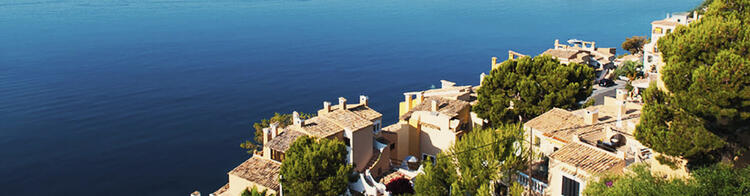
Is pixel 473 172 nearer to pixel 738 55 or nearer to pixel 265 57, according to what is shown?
pixel 738 55

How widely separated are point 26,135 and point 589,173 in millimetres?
51976

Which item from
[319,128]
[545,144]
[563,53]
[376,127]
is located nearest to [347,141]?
[319,128]

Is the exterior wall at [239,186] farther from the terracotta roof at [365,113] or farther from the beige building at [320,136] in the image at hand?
the terracotta roof at [365,113]

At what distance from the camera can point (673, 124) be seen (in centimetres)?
1747

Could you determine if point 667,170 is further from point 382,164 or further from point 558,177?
Result: point 382,164

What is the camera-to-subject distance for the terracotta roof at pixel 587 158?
2009 cm

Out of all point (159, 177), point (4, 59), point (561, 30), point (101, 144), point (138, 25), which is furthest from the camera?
point (138, 25)

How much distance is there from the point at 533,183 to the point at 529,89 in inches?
418

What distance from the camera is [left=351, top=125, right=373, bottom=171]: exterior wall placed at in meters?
27.8


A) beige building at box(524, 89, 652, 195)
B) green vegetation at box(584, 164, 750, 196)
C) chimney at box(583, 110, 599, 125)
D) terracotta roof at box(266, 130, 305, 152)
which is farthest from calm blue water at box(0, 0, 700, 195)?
green vegetation at box(584, 164, 750, 196)

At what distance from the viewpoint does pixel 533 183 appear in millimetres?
21500

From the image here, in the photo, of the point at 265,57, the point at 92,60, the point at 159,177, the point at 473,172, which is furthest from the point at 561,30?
the point at 473,172

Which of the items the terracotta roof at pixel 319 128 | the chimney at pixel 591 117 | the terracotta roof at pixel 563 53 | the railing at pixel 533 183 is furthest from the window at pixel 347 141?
the terracotta roof at pixel 563 53

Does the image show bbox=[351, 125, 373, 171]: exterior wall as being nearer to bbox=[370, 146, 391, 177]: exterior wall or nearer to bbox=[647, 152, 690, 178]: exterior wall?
bbox=[370, 146, 391, 177]: exterior wall
